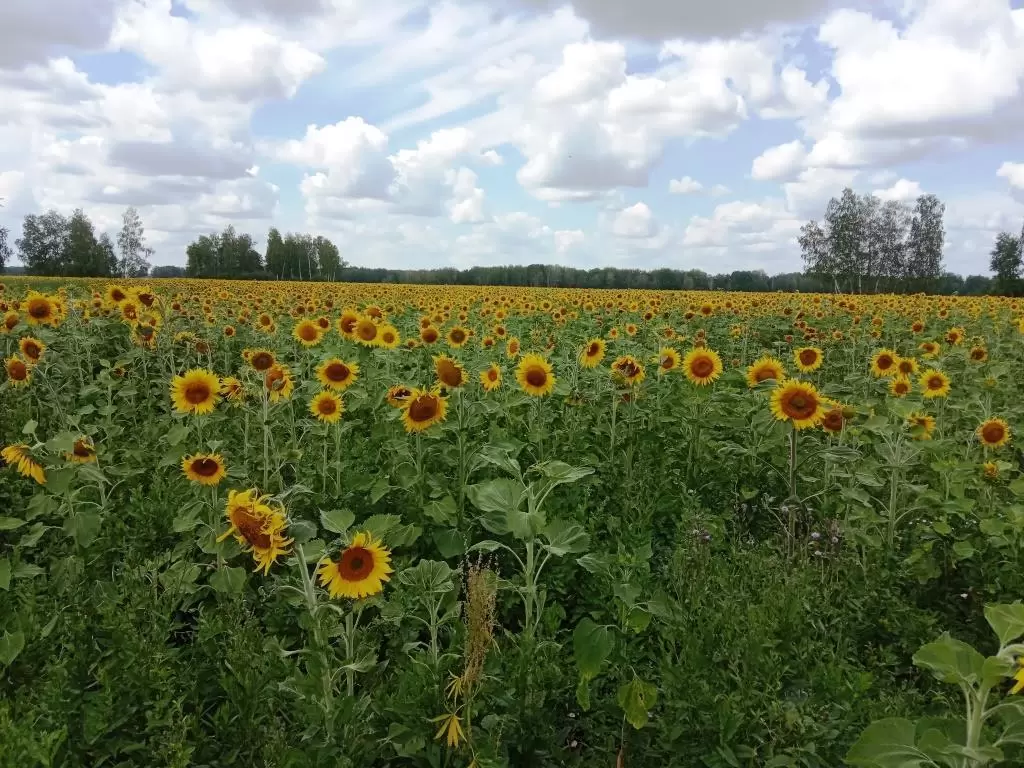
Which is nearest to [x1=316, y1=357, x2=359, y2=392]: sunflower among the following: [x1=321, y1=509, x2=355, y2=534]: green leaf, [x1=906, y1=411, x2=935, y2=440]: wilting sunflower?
[x1=321, y1=509, x2=355, y2=534]: green leaf

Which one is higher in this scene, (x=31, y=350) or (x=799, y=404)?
(x=31, y=350)

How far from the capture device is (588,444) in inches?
188

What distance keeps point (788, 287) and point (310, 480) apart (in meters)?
40.8

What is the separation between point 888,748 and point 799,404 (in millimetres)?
2471

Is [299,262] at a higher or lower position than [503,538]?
higher

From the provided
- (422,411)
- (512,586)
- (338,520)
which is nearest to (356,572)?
(338,520)

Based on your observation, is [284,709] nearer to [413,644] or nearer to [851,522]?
[413,644]

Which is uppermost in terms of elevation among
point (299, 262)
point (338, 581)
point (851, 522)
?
point (299, 262)

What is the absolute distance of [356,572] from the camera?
7.75 ft

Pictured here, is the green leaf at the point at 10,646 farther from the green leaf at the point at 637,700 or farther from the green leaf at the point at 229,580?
the green leaf at the point at 637,700

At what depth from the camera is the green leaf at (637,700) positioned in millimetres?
2051

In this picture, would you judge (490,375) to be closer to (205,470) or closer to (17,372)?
(205,470)

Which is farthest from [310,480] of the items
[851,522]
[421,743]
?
[851,522]

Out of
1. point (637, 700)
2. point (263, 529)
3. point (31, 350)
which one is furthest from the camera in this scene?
point (31, 350)
